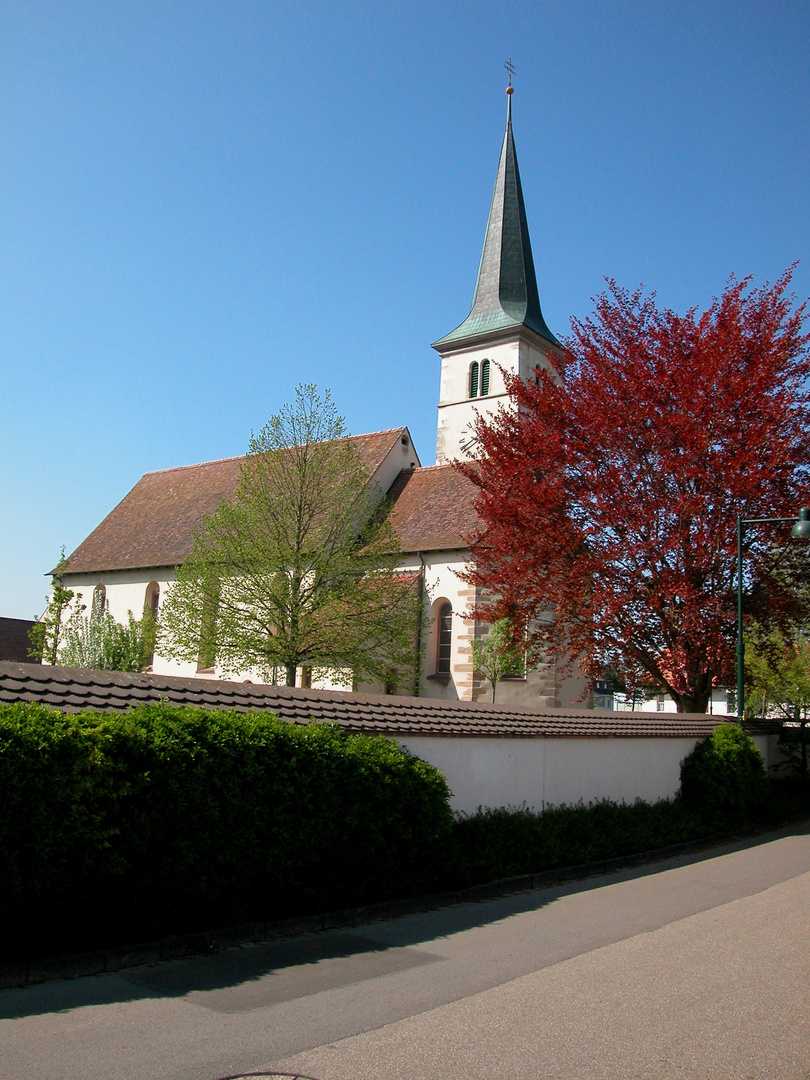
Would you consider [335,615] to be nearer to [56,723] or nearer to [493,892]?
[493,892]

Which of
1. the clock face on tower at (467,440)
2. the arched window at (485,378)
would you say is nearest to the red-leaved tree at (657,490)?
the clock face on tower at (467,440)

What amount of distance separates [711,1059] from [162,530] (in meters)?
33.8

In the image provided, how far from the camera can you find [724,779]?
661 inches

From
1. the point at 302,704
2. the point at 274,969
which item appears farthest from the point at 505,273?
the point at 274,969

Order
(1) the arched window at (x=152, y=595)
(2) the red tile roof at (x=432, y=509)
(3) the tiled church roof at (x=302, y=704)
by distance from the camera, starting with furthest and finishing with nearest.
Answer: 1. (1) the arched window at (x=152, y=595)
2. (2) the red tile roof at (x=432, y=509)
3. (3) the tiled church roof at (x=302, y=704)

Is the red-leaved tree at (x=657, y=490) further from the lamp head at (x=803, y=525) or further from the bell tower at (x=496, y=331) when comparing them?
the bell tower at (x=496, y=331)

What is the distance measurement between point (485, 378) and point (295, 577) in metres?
20.1

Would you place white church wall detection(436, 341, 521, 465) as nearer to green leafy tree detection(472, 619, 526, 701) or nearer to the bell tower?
the bell tower

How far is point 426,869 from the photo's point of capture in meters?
9.35

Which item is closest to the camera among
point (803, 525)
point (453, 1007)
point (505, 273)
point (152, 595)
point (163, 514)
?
point (453, 1007)

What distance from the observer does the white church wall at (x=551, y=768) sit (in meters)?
11.1

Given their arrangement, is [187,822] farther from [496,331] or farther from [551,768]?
[496,331]

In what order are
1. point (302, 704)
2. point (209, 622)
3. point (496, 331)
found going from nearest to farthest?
point (302, 704)
point (209, 622)
point (496, 331)

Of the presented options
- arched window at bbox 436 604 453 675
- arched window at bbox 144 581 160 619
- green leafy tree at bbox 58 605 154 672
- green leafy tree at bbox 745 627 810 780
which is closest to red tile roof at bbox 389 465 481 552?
arched window at bbox 436 604 453 675
